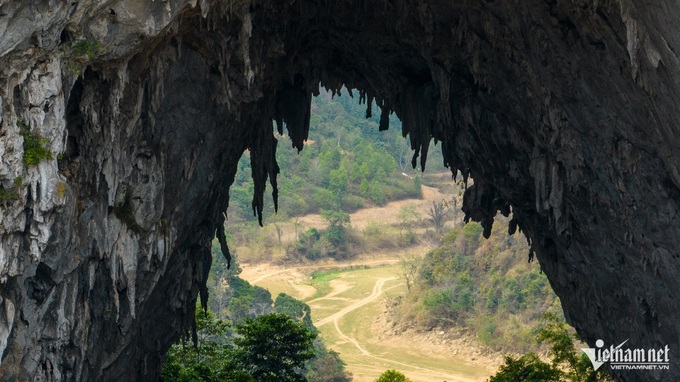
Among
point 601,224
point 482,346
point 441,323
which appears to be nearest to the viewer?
point 601,224

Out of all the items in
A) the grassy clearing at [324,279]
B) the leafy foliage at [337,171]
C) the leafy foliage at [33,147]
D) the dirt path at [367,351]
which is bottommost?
the dirt path at [367,351]

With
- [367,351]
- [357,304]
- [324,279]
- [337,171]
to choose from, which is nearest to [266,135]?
[367,351]

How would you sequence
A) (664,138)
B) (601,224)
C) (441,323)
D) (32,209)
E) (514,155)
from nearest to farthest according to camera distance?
1. (32,209)
2. (664,138)
3. (601,224)
4. (514,155)
5. (441,323)

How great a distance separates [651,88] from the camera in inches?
555

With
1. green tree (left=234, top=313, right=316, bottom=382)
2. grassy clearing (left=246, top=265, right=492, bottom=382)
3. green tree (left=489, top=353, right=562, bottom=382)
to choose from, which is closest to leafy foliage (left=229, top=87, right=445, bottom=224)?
grassy clearing (left=246, top=265, right=492, bottom=382)

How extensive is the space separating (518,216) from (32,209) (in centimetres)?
1357

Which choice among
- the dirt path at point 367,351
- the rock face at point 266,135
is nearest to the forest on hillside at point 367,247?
the dirt path at point 367,351

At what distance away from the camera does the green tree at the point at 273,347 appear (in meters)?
24.1

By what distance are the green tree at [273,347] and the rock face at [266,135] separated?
11.6ft

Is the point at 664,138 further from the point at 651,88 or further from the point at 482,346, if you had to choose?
the point at 482,346

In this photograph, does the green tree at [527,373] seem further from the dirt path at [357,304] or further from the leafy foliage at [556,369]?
the dirt path at [357,304]

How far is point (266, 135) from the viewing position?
21609 mm

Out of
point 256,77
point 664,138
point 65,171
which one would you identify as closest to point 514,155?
point 664,138

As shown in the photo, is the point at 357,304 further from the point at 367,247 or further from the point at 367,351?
the point at 367,247
